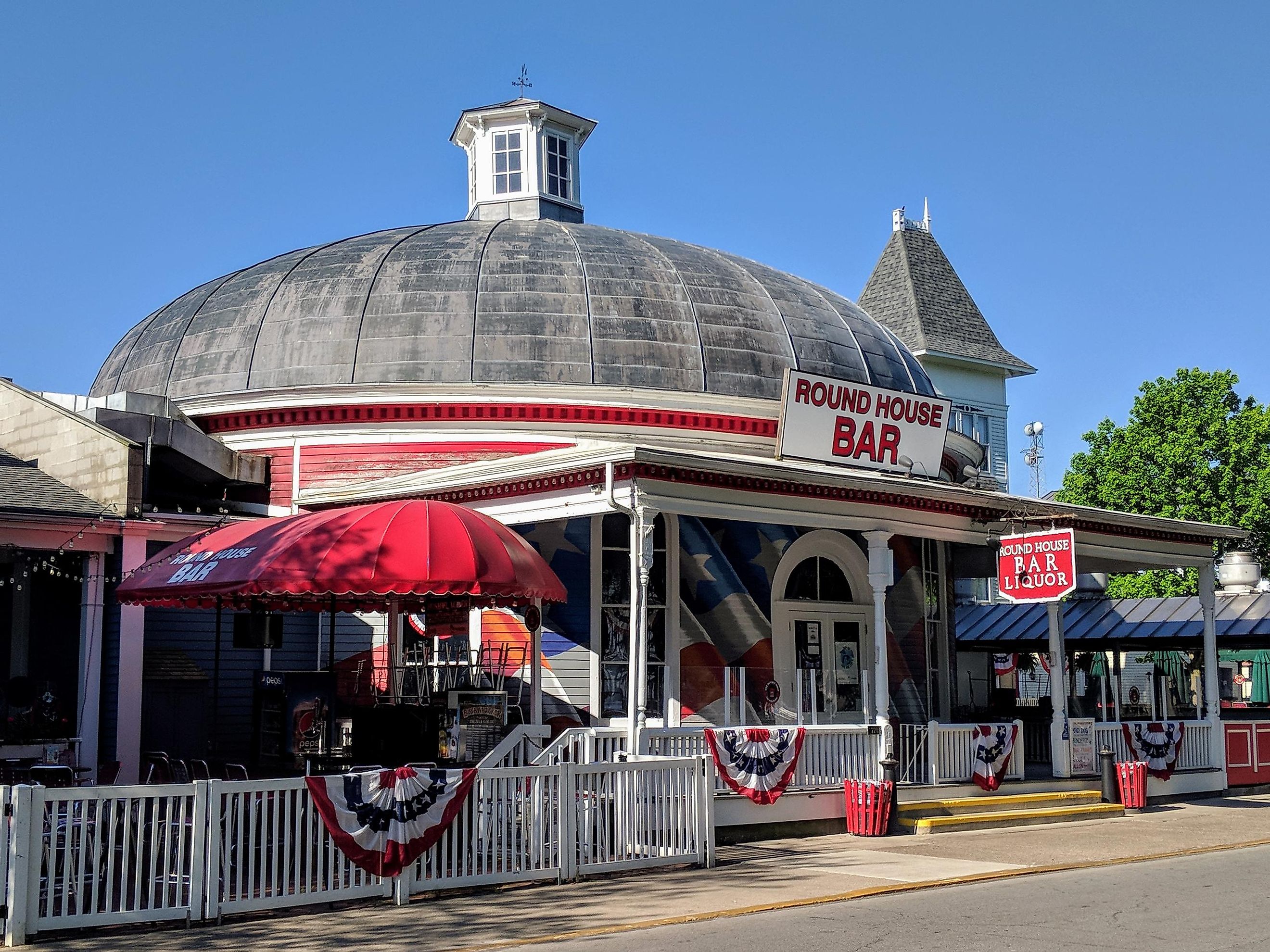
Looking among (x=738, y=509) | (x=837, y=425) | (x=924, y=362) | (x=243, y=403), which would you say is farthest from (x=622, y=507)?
(x=924, y=362)

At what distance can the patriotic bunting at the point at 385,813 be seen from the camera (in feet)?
39.0

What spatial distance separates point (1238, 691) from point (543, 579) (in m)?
48.8

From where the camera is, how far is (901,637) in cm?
2412

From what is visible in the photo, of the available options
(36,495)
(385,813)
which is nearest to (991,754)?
(385,813)

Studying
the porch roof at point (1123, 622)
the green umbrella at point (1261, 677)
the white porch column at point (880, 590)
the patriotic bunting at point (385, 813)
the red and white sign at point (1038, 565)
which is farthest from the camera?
the green umbrella at point (1261, 677)

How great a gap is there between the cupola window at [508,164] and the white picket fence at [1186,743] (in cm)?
1725

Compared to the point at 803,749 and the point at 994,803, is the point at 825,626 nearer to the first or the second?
the point at 994,803

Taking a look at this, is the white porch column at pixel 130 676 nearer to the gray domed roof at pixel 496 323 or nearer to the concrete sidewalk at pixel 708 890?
the gray domed roof at pixel 496 323

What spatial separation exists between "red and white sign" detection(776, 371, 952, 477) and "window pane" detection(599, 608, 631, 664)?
129 inches

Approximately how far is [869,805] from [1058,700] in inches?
220

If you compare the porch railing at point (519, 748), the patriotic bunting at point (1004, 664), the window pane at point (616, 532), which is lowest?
the porch railing at point (519, 748)

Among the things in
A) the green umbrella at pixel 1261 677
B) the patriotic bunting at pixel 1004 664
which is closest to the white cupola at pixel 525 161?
the green umbrella at pixel 1261 677

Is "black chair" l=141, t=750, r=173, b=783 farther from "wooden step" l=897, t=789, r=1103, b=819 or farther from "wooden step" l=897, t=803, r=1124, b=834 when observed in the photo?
"wooden step" l=897, t=789, r=1103, b=819

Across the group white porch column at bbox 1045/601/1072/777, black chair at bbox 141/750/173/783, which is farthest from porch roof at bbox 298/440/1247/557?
black chair at bbox 141/750/173/783
